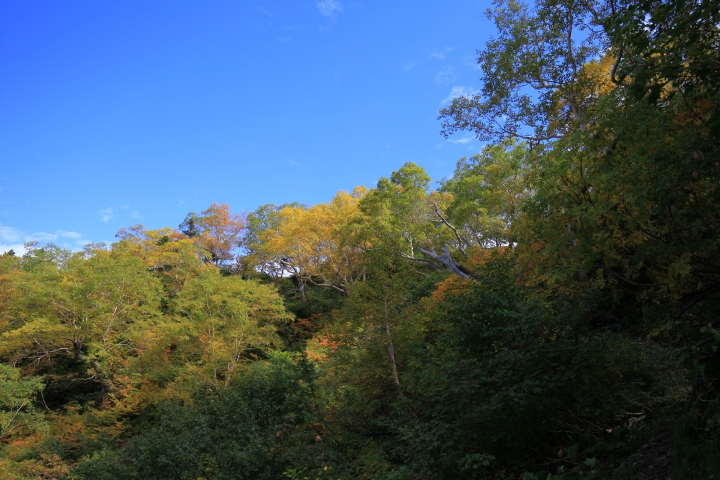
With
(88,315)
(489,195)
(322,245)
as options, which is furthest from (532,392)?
(322,245)

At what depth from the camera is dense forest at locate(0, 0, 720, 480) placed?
347 centimetres

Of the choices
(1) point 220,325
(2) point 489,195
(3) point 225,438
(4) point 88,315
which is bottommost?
(3) point 225,438

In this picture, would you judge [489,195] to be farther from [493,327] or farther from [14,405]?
[14,405]

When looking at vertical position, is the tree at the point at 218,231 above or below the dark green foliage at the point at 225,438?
above

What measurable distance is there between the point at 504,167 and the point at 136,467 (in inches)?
525

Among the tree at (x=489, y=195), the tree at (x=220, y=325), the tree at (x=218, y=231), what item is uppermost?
the tree at (x=218, y=231)

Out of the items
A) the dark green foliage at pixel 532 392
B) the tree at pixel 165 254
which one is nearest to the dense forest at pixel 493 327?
the dark green foliage at pixel 532 392

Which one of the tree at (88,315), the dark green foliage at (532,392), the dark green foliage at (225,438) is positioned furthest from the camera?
the tree at (88,315)

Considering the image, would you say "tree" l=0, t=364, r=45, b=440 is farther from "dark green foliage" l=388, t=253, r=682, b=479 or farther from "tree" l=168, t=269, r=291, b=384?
"dark green foliage" l=388, t=253, r=682, b=479

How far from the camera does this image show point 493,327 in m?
4.93

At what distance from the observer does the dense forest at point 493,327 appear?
3.47 meters

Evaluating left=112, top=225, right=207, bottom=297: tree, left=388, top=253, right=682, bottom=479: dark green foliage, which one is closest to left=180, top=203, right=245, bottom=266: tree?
left=112, top=225, right=207, bottom=297: tree

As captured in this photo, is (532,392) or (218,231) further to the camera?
(218,231)

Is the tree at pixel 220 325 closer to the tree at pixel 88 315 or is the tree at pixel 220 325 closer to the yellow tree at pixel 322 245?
the tree at pixel 88 315
